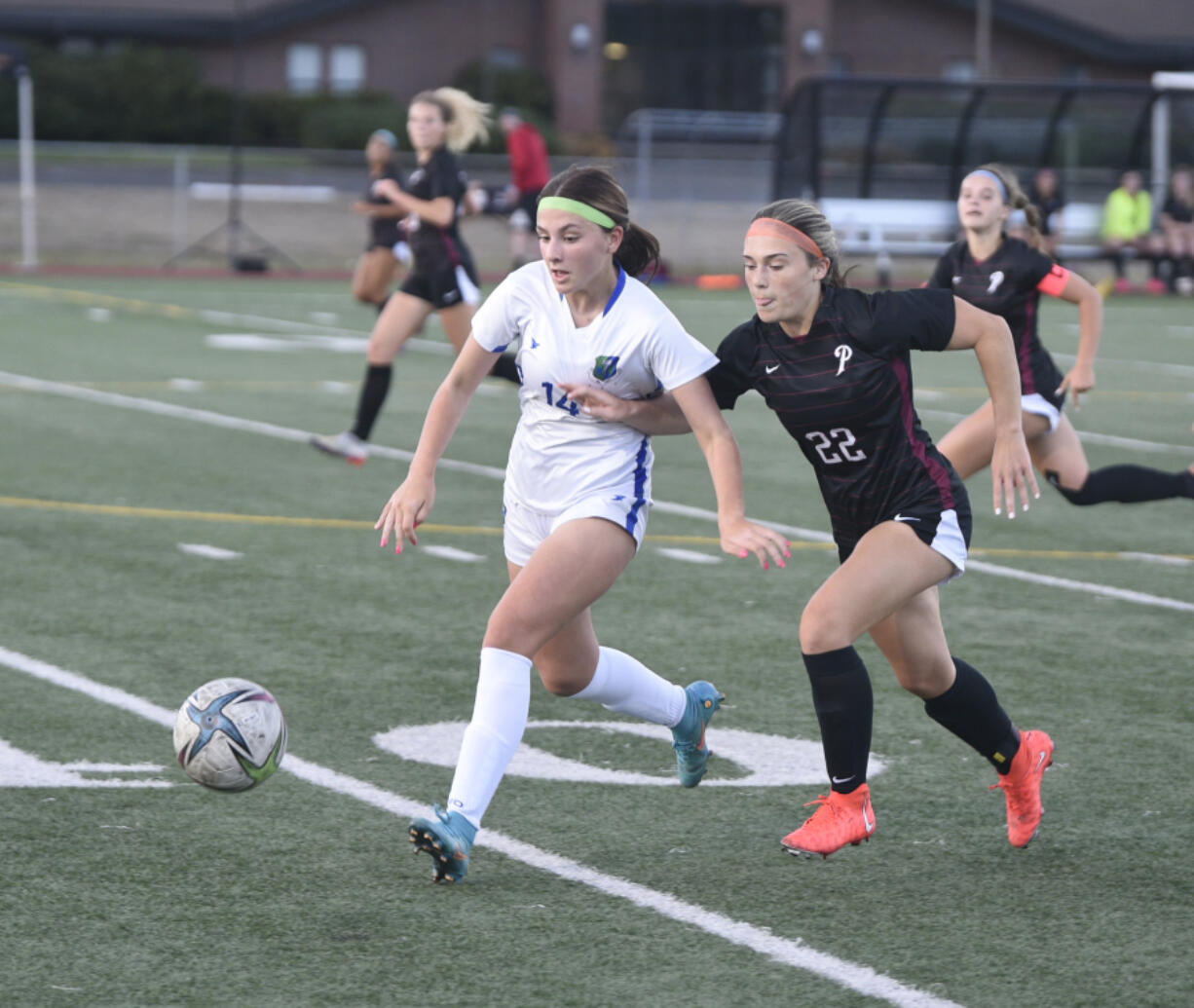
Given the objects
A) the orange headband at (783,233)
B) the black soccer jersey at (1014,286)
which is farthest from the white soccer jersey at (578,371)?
the black soccer jersey at (1014,286)

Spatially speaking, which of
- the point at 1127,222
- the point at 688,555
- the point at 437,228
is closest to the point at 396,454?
the point at 437,228

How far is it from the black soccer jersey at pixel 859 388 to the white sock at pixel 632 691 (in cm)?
77

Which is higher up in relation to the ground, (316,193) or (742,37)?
(742,37)

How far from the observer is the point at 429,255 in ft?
38.9

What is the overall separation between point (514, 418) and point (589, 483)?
30.8 feet

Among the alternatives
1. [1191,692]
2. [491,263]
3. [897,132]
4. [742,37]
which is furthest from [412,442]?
[742,37]

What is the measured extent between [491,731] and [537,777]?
94 cm

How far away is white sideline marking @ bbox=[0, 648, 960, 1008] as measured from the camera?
401 centimetres

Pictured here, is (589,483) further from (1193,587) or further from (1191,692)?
(1193,587)

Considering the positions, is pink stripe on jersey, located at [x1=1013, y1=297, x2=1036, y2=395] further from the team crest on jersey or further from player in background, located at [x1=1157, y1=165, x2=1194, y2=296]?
player in background, located at [x1=1157, y1=165, x2=1194, y2=296]

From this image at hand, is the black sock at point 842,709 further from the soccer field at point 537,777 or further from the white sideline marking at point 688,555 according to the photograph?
the white sideline marking at point 688,555

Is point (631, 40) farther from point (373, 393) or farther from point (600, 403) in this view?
point (600, 403)

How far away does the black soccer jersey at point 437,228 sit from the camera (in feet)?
38.9

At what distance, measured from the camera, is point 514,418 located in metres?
14.3
